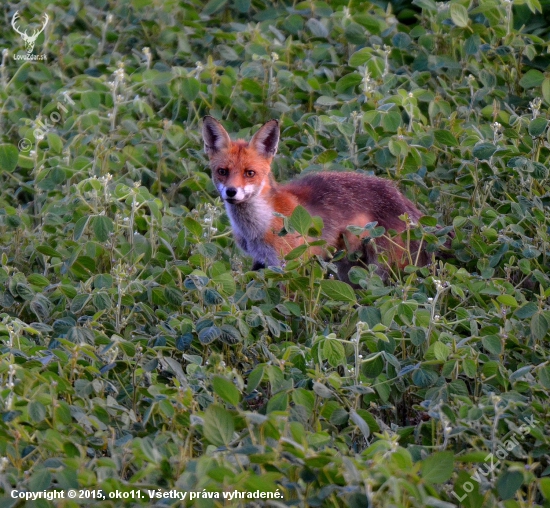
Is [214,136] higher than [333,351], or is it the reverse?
[333,351]

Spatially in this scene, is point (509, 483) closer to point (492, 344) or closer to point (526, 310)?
point (492, 344)

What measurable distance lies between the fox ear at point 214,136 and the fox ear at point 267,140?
22 cm

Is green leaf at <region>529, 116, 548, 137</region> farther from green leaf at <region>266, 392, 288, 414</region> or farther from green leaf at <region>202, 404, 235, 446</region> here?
green leaf at <region>202, 404, 235, 446</region>

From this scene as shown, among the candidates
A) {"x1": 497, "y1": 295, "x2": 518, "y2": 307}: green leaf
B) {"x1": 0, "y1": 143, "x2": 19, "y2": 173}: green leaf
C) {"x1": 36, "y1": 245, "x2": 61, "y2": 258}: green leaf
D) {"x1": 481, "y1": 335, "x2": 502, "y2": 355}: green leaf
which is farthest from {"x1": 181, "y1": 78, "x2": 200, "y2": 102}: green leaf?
{"x1": 481, "y1": 335, "x2": 502, "y2": 355}: green leaf

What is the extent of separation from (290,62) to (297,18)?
674 millimetres

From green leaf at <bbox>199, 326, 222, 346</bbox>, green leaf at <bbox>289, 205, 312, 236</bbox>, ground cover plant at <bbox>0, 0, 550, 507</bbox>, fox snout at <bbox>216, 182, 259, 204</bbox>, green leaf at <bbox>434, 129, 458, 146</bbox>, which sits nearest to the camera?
ground cover plant at <bbox>0, 0, 550, 507</bbox>

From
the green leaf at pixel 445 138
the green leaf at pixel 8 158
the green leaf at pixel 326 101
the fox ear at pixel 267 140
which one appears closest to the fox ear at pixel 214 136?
the fox ear at pixel 267 140

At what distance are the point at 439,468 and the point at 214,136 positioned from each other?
395 cm

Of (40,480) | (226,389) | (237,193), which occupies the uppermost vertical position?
(226,389)

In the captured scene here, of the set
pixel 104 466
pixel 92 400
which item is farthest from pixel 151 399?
pixel 104 466

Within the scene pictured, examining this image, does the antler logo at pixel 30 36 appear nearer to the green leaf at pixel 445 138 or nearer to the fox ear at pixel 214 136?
the fox ear at pixel 214 136

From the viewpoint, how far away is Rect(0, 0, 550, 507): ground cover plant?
411 centimetres

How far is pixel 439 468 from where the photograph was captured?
3912mm

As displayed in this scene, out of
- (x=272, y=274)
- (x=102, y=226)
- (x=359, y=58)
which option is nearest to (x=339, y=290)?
(x=272, y=274)
